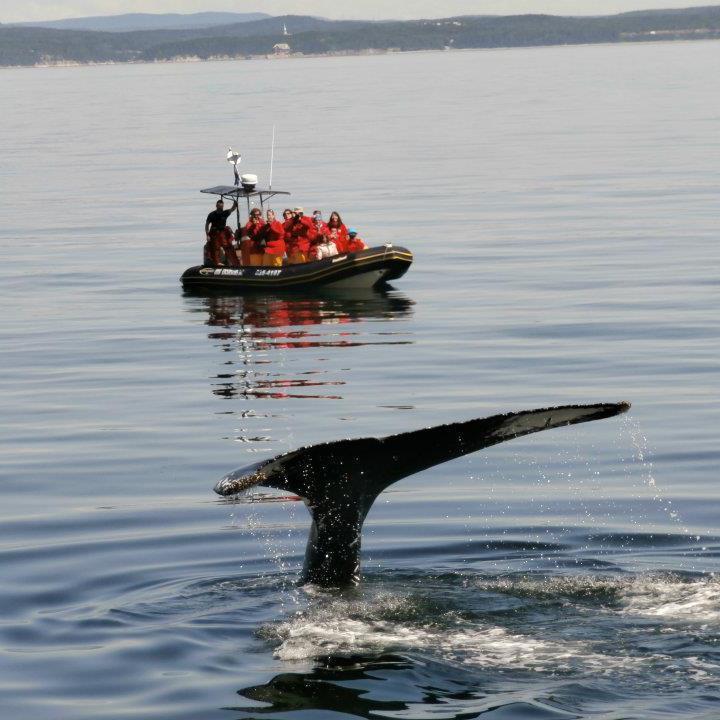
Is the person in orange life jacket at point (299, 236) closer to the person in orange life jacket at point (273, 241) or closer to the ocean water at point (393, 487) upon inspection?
the person in orange life jacket at point (273, 241)

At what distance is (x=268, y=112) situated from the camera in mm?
111125

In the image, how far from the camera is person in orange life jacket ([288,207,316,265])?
107 ft

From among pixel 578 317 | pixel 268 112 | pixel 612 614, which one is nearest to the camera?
pixel 612 614

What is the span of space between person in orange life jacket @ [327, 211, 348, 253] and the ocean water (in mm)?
1574

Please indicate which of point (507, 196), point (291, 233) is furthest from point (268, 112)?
point (291, 233)

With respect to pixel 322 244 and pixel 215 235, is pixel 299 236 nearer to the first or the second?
pixel 322 244

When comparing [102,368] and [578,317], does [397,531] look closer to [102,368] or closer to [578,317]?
[102,368]

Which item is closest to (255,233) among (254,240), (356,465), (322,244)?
(254,240)

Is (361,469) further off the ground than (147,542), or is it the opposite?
(361,469)

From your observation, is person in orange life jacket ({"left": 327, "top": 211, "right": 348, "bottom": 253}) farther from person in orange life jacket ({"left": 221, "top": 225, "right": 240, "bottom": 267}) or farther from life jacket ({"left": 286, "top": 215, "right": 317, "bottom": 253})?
person in orange life jacket ({"left": 221, "top": 225, "right": 240, "bottom": 267})

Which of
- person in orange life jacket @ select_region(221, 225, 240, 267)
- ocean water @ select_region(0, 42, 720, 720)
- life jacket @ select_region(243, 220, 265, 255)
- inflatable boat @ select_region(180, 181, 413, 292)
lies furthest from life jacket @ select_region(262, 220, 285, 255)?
ocean water @ select_region(0, 42, 720, 720)

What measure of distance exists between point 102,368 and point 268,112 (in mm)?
89643

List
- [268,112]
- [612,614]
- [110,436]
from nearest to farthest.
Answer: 1. [612,614]
2. [110,436]
3. [268,112]

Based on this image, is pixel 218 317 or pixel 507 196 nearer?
pixel 218 317
